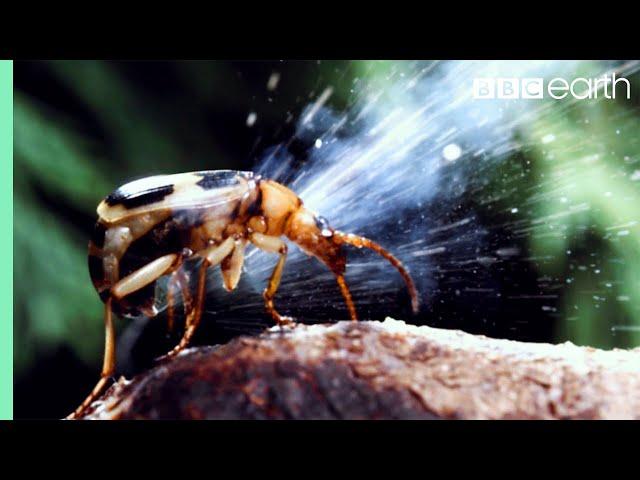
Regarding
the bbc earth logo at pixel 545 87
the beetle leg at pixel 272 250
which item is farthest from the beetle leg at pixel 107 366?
the bbc earth logo at pixel 545 87

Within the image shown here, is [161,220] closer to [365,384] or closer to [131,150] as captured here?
[131,150]

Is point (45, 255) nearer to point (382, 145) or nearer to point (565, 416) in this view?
point (382, 145)

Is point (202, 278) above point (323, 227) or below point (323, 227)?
below

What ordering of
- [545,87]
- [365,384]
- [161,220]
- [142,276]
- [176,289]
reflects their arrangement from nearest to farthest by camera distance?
[365,384] → [142,276] → [161,220] → [176,289] → [545,87]

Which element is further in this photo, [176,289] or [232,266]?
[176,289]

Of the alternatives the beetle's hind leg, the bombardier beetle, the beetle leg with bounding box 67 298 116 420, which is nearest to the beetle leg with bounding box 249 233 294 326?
the bombardier beetle

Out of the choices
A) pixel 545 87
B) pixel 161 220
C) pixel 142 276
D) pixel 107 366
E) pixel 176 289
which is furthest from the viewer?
pixel 545 87

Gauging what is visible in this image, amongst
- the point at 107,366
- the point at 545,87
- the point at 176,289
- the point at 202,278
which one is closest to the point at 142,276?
the point at 202,278

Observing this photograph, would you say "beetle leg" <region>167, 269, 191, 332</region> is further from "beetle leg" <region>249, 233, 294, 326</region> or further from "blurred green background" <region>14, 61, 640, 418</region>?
"blurred green background" <region>14, 61, 640, 418</region>
